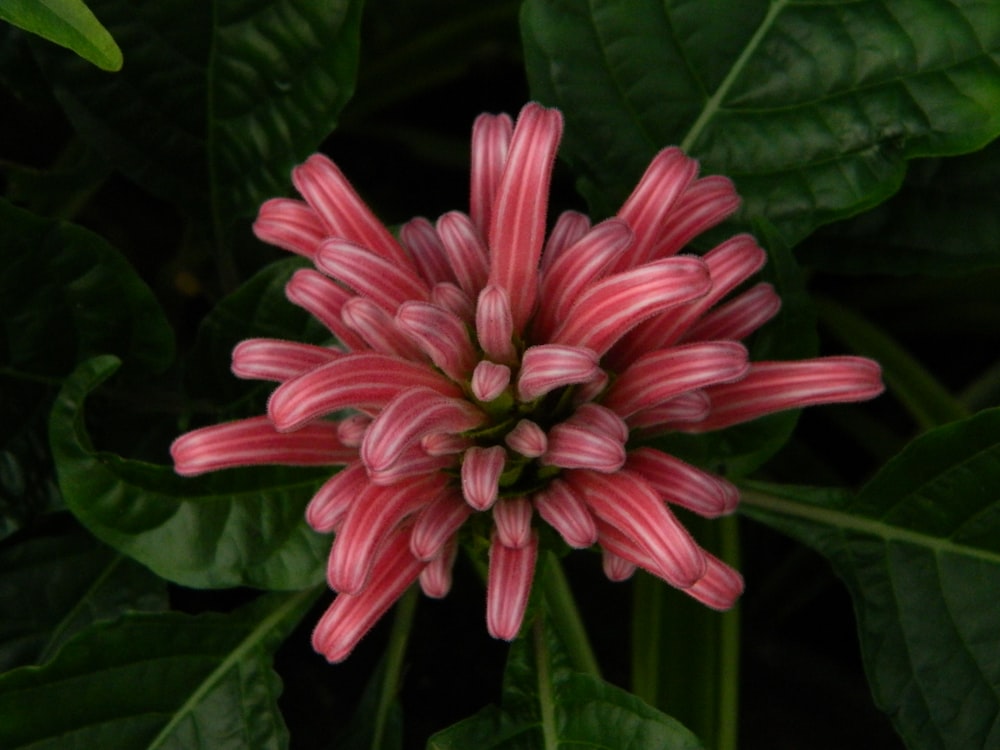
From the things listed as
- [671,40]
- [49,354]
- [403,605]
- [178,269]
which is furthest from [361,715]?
[671,40]

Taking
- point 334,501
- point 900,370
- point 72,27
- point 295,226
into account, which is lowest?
point 900,370

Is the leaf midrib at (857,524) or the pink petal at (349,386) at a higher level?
the pink petal at (349,386)

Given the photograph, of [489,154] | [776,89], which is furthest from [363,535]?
[776,89]

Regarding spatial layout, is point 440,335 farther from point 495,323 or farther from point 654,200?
point 654,200

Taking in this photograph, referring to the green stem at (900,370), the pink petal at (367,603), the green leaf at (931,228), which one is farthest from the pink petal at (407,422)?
the green stem at (900,370)

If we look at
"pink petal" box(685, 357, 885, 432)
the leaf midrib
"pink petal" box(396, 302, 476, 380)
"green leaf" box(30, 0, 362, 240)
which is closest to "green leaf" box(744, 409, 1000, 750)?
the leaf midrib

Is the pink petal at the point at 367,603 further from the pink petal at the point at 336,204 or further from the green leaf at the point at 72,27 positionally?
the green leaf at the point at 72,27

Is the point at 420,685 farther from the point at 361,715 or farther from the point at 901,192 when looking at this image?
the point at 901,192
